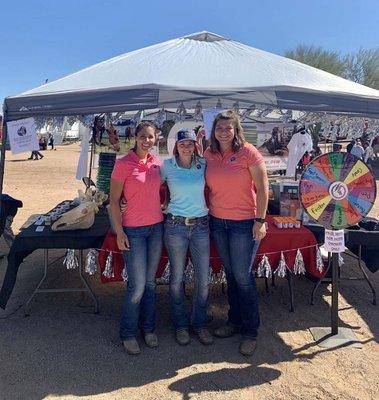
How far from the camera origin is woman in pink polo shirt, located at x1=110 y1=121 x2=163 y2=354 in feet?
8.41

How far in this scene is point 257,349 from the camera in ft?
9.63

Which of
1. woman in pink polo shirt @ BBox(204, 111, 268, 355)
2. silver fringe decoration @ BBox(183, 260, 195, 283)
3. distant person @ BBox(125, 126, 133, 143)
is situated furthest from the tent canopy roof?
distant person @ BBox(125, 126, 133, 143)

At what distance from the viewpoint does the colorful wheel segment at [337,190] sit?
9.62 ft

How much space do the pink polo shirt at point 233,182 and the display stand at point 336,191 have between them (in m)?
0.56

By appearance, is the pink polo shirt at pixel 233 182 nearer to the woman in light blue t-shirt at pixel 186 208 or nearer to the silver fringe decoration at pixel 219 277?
the woman in light blue t-shirt at pixel 186 208

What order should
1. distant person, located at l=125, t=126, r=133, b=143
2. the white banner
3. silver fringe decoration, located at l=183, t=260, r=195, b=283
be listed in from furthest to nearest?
distant person, located at l=125, t=126, r=133, b=143 < the white banner < silver fringe decoration, located at l=183, t=260, r=195, b=283

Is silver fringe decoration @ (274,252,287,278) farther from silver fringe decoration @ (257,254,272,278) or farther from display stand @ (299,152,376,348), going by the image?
display stand @ (299,152,376,348)

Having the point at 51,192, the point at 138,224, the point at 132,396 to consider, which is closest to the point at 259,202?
the point at 138,224

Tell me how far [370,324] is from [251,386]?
1418 mm

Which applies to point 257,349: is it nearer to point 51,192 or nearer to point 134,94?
point 134,94

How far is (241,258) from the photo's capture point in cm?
269

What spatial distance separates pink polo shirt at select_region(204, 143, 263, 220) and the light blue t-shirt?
0.08 metres

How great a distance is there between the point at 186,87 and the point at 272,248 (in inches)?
59.4

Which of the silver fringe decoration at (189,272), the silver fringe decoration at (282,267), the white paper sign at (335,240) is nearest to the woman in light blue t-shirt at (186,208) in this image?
the silver fringe decoration at (189,272)
